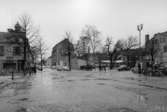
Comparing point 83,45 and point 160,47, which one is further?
point 83,45

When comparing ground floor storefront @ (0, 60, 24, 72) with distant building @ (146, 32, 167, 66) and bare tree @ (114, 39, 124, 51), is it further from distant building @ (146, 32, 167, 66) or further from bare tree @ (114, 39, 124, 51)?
bare tree @ (114, 39, 124, 51)

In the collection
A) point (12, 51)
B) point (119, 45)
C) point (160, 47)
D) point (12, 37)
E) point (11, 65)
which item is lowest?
point (11, 65)

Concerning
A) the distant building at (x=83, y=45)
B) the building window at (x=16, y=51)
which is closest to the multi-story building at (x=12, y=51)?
the building window at (x=16, y=51)

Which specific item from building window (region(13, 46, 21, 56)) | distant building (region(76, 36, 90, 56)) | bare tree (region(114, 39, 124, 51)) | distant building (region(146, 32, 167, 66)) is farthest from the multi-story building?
bare tree (region(114, 39, 124, 51))

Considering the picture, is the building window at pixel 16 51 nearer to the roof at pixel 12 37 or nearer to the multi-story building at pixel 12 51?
the multi-story building at pixel 12 51

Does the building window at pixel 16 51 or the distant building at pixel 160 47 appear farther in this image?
the distant building at pixel 160 47

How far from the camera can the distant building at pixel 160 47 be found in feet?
168

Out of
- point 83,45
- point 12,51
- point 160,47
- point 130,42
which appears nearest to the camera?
point 12,51

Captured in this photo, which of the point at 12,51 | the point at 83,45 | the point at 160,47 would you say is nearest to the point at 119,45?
the point at 83,45

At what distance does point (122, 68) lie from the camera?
5503 cm

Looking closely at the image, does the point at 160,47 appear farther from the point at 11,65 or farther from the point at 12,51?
the point at 11,65

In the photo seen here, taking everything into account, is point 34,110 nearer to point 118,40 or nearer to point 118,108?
point 118,108

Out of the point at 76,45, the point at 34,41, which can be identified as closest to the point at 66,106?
the point at 34,41

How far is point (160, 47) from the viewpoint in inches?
2109
